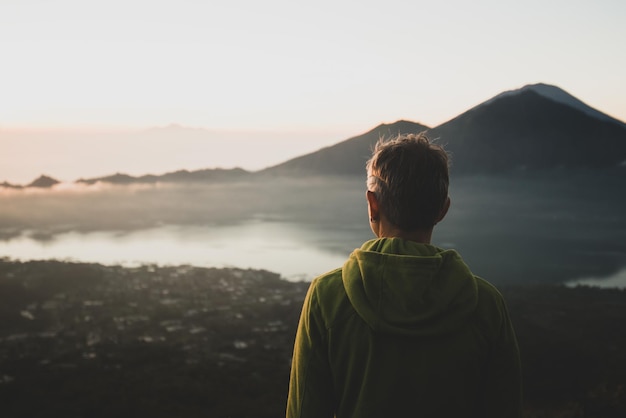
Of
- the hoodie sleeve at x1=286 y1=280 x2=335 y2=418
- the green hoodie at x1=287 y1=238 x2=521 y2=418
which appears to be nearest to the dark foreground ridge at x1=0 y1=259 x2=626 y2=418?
the green hoodie at x1=287 y1=238 x2=521 y2=418

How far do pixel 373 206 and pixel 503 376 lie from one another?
3.01ft

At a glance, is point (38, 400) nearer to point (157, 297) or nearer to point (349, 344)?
point (349, 344)

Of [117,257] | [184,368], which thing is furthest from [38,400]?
[117,257]

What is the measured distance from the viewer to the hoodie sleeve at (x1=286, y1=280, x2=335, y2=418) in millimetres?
1985

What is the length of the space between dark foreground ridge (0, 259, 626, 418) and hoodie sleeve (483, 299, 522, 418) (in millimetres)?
13198

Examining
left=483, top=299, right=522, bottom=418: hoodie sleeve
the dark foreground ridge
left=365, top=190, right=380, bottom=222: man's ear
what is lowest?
the dark foreground ridge

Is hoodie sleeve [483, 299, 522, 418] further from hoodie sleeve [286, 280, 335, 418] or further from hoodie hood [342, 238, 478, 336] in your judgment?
hoodie sleeve [286, 280, 335, 418]

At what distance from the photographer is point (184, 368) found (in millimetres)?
25578

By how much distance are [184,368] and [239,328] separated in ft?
50.1

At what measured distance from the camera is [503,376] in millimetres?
2000

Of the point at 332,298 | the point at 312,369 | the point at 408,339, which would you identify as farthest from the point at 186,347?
the point at 408,339

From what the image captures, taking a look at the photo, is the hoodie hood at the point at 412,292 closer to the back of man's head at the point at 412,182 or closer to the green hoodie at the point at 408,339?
the green hoodie at the point at 408,339

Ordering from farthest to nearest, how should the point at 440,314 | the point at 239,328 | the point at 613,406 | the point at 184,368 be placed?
1. the point at 239,328
2. the point at 184,368
3. the point at 613,406
4. the point at 440,314

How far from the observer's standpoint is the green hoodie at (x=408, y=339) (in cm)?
180
